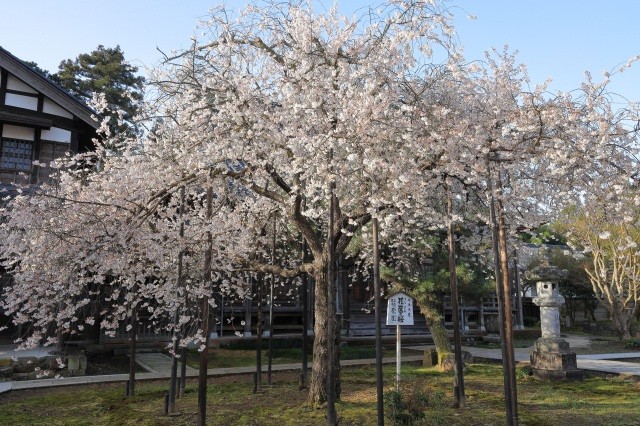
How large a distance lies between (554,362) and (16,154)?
17453 millimetres

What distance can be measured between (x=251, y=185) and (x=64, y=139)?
38.7ft

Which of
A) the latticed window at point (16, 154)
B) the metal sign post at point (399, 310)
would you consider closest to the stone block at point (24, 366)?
the latticed window at point (16, 154)

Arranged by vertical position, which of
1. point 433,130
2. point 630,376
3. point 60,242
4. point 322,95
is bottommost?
point 630,376

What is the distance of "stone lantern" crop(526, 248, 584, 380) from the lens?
1176 cm

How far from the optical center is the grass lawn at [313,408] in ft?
25.8

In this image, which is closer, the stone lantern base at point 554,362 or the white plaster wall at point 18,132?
the stone lantern base at point 554,362

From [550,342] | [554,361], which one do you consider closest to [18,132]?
[550,342]

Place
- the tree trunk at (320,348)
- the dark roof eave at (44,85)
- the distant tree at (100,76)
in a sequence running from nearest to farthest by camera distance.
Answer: the tree trunk at (320,348)
the dark roof eave at (44,85)
the distant tree at (100,76)

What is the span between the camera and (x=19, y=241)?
779 cm

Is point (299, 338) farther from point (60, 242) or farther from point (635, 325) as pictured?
point (635, 325)

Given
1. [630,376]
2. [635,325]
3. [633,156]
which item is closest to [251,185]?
[633,156]

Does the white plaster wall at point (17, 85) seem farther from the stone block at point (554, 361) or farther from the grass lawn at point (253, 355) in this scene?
the stone block at point (554, 361)

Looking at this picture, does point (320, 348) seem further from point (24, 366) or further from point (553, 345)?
point (24, 366)

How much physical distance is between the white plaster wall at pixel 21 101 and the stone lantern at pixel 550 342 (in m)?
16.7
